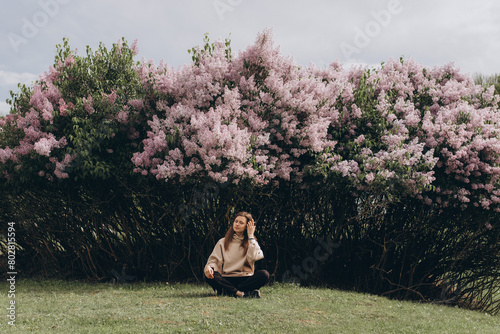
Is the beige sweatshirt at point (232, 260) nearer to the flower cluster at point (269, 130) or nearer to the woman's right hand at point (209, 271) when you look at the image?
the woman's right hand at point (209, 271)

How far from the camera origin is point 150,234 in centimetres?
909

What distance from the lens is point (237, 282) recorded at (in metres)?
6.91

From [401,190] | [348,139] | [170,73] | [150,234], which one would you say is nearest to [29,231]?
[150,234]

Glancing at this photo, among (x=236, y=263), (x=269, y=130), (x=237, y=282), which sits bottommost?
(x=237, y=282)

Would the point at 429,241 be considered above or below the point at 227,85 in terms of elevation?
below

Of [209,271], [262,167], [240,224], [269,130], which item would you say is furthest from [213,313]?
[269,130]

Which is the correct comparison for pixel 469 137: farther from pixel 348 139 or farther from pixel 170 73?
pixel 170 73

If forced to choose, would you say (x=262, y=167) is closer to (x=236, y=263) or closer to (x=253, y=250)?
(x=253, y=250)

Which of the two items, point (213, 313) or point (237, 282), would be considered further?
point (237, 282)

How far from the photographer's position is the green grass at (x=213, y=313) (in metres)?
5.58

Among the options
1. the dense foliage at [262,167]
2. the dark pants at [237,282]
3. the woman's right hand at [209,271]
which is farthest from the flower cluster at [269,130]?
the dark pants at [237,282]

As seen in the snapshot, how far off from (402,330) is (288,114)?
3.92 metres

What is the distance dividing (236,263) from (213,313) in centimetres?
106

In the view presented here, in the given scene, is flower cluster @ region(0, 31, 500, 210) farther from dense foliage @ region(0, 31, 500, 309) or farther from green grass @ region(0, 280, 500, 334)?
green grass @ region(0, 280, 500, 334)
